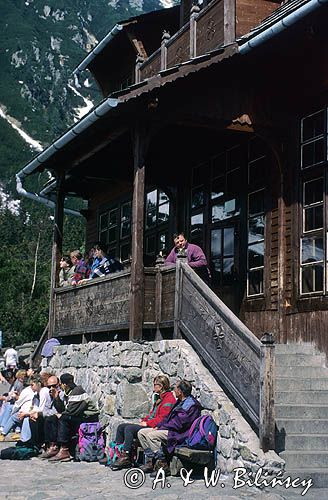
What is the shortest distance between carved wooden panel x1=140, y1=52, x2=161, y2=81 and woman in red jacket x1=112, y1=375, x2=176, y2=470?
6.80 m

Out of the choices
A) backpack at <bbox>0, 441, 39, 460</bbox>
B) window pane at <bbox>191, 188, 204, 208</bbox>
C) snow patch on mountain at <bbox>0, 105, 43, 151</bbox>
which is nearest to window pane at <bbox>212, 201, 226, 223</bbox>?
window pane at <bbox>191, 188, 204, 208</bbox>

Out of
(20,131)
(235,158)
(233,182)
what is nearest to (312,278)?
(233,182)

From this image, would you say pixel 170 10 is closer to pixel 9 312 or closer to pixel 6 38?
→ pixel 9 312

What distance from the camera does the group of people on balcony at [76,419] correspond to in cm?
936

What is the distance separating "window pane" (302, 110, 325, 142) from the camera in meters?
11.5

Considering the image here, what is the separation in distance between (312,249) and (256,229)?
154 centimetres

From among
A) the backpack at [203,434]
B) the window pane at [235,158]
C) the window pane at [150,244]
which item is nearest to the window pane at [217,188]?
the window pane at [235,158]

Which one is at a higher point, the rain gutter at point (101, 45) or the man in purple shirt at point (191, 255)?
the rain gutter at point (101, 45)

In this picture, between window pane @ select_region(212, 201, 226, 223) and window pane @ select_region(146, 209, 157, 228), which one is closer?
window pane @ select_region(212, 201, 226, 223)

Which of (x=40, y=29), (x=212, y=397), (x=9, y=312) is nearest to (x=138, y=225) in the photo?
(x=212, y=397)

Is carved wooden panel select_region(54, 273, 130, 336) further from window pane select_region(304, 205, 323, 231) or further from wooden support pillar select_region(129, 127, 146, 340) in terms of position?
window pane select_region(304, 205, 323, 231)

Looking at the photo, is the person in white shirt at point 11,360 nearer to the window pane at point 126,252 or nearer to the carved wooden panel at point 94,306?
the window pane at point 126,252

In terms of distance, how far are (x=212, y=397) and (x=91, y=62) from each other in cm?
1281

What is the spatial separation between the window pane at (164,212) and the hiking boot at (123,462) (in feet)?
21.9
